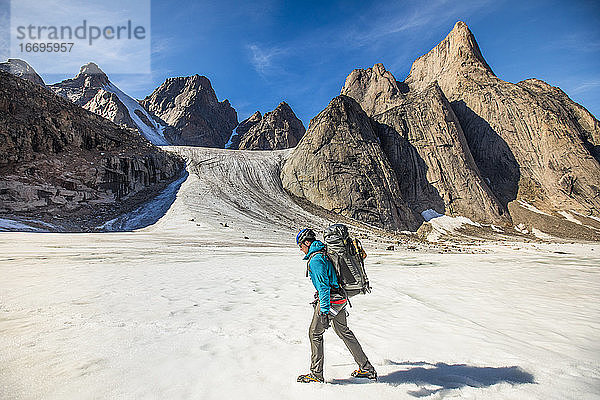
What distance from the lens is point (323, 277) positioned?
3.52 metres

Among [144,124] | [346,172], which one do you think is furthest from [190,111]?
[346,172]

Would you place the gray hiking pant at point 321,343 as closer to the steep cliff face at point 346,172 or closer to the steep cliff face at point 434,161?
the steep cliff face at point 346,172

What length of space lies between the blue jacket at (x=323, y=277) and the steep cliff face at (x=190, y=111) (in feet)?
362

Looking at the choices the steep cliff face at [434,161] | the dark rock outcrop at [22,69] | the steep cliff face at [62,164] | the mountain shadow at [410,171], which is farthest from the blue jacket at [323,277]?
the dark rock outcrop at [22,69]

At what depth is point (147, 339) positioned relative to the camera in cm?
458

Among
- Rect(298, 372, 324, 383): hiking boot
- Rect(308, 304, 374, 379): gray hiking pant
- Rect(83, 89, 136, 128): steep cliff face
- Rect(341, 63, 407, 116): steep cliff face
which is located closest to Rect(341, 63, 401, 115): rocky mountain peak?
Rect(341, 63, 407, 116): steep cliff face

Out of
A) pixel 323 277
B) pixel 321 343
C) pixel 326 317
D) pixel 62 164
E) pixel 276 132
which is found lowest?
pixel 321 343

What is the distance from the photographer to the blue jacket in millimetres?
3475

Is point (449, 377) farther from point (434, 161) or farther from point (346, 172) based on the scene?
point (434, 161)

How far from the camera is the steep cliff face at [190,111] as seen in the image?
354 ft

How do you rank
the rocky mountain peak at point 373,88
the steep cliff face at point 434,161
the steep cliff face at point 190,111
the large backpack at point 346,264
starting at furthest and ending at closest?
the steep cliff face at point 190,111 → the rocky mountain peak at point 373,88 → the steep cliff face at point 434,161 → the large backpack at point 346,264

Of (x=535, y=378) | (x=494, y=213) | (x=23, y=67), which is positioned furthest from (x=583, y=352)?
(x=23, y=67)

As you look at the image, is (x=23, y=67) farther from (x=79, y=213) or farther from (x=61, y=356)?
(x=61, y=356)

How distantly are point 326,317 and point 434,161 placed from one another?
48.1 metres
